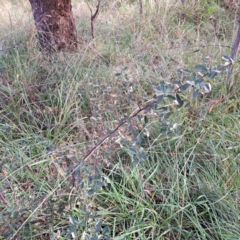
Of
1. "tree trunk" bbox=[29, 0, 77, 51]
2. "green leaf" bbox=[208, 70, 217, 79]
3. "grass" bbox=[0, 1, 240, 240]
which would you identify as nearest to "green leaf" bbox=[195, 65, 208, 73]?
"green leaf" bbox=[208, 70, 217, 79]

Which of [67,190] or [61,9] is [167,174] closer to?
[67,190]

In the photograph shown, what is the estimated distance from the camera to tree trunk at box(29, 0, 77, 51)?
2.37 metres

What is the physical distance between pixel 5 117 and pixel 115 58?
3.44 feet

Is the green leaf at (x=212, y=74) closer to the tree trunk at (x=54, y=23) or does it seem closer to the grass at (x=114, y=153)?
the grass at (x=114, y=153)

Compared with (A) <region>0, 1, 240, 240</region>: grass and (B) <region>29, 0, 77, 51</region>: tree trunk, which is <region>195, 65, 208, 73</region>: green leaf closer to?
(A) <region>0, 1, 240, 240</region>: grass

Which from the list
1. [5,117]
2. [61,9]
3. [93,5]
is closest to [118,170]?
[5,117]

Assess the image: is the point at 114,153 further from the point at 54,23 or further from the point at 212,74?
the point at 54,23

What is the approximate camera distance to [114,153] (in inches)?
53.9

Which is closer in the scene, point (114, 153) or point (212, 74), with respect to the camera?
point (212, 74)

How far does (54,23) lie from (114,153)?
158 cm

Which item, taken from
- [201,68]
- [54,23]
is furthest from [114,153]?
[54,23]

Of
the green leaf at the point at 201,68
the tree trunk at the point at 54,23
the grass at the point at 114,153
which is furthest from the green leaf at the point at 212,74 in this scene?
the tree trunk at the point at 54,23

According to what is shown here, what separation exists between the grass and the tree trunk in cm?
14

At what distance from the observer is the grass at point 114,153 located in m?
1.06
